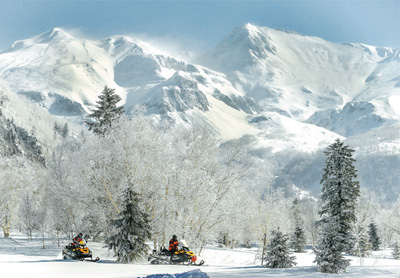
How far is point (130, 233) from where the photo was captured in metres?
17.4

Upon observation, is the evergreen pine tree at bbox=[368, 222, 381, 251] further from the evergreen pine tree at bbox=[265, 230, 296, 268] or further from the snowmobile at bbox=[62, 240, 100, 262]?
the snowmobile at bbox=[62, 240, 100, 262]

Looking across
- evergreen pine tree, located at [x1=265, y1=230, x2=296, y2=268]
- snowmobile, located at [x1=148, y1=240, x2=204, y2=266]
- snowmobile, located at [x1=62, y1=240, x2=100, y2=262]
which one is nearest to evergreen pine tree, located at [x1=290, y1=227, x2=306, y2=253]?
evergreen pine tree, located at [x1=265, y1=230, x2=296, y2=268]

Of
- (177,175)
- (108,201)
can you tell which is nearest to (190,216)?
(177,175)

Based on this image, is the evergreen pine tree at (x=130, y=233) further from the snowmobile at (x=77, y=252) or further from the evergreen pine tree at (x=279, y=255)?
the evergreen pine tree at (x=279, y=255)

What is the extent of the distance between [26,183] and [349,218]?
5345 centimetres

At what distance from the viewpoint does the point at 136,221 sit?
1744 centimetres

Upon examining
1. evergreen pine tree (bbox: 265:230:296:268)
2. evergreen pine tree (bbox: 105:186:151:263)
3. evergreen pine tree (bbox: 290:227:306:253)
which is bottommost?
evergreen pine tree (bbox: 290:227:306:253)

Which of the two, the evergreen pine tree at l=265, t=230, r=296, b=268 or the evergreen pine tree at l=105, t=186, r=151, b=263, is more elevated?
the evergreen pine tree at l=105, t=186, r=151, b=263

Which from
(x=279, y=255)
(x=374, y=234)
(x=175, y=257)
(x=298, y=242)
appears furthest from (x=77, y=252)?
(x=374, y=234)

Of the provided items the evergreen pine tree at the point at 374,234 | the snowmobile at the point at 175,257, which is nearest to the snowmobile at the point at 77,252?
the snowmobile at the point at 175,257

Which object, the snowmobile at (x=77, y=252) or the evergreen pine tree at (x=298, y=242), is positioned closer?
the snowmobile at (x=77, y=252)

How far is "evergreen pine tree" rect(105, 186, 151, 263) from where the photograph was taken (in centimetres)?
1720

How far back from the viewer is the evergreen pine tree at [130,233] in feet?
56.4

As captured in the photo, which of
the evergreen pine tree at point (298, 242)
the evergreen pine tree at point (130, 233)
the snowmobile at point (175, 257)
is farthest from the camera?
the evergreen pine tree at point (298, 242)
